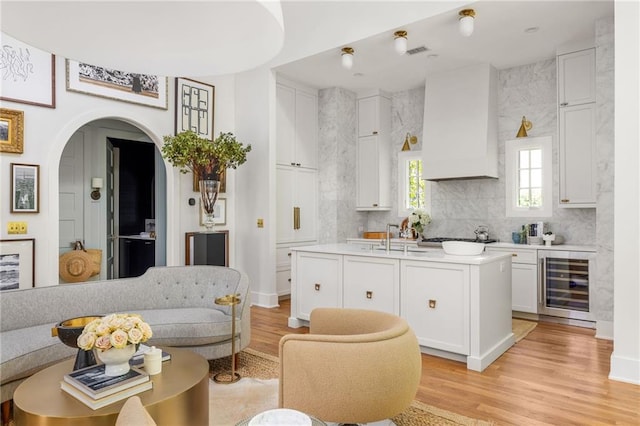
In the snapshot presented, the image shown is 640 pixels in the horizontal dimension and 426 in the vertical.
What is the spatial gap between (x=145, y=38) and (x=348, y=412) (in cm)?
181

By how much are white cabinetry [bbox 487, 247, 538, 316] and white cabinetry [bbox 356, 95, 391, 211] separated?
89.2 inches

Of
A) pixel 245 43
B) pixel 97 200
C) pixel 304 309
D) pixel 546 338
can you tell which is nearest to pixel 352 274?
pixel 304 309

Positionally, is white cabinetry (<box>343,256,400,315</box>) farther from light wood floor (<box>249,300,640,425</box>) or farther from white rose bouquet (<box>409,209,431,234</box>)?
white rose bouquet (<box>409,209,431,234</box>)

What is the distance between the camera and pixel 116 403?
1.96m

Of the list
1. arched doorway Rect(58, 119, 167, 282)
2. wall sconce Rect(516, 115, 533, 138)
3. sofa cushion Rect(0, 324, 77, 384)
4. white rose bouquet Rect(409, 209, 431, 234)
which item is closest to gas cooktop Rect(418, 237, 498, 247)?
white rose bouquet Rect(409, 209, 431, 234)

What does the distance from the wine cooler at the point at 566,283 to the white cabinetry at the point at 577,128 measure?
60cm

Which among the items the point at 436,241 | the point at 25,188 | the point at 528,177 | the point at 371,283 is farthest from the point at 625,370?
the point at 25,188

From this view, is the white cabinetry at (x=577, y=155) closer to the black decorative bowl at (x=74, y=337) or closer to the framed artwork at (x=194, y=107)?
the framed artwork at (x=194, y=107)

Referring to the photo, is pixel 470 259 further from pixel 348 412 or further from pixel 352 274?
pixel 348 412

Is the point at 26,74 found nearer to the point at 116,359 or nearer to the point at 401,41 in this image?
the point at 116,359

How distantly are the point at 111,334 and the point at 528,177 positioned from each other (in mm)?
5291

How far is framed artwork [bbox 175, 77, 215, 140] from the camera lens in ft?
17.9

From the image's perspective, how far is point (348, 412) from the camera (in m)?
2.02

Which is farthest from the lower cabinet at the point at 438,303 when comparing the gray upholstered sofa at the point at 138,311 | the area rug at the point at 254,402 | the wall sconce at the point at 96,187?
the wall sconce at the point at 96,187
